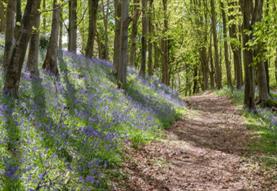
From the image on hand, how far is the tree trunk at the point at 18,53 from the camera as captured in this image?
7738mm

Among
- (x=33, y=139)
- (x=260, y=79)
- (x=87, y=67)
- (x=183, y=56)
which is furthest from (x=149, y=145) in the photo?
(x=183, y=56)

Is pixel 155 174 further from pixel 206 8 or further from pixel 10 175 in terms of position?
pixel 206 8

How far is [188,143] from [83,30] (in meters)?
29.0

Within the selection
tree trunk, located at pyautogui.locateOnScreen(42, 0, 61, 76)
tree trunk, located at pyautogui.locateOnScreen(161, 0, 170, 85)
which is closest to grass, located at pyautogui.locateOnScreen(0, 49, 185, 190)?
tree trunk, located at pyautogui.locateOnScreen(42, 0, 61, 76)

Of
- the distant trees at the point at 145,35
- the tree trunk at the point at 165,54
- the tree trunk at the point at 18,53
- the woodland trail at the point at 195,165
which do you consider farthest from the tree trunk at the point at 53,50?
the tree trunk at the point at 165,54

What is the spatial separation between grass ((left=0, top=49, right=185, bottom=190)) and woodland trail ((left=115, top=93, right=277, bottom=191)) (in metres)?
0.42

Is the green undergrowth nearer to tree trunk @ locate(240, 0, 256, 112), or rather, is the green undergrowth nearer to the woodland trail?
the woodland trail

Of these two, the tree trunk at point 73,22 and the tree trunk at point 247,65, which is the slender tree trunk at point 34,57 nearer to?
the tree trunk at point 73,22

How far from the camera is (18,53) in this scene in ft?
25.9

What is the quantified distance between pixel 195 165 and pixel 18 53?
4.81m

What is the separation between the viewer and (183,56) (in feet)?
145

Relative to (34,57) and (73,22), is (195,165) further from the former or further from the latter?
(73,22)

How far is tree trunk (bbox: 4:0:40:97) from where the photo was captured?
25.4ft

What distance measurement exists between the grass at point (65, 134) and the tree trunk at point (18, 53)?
0.38 m
